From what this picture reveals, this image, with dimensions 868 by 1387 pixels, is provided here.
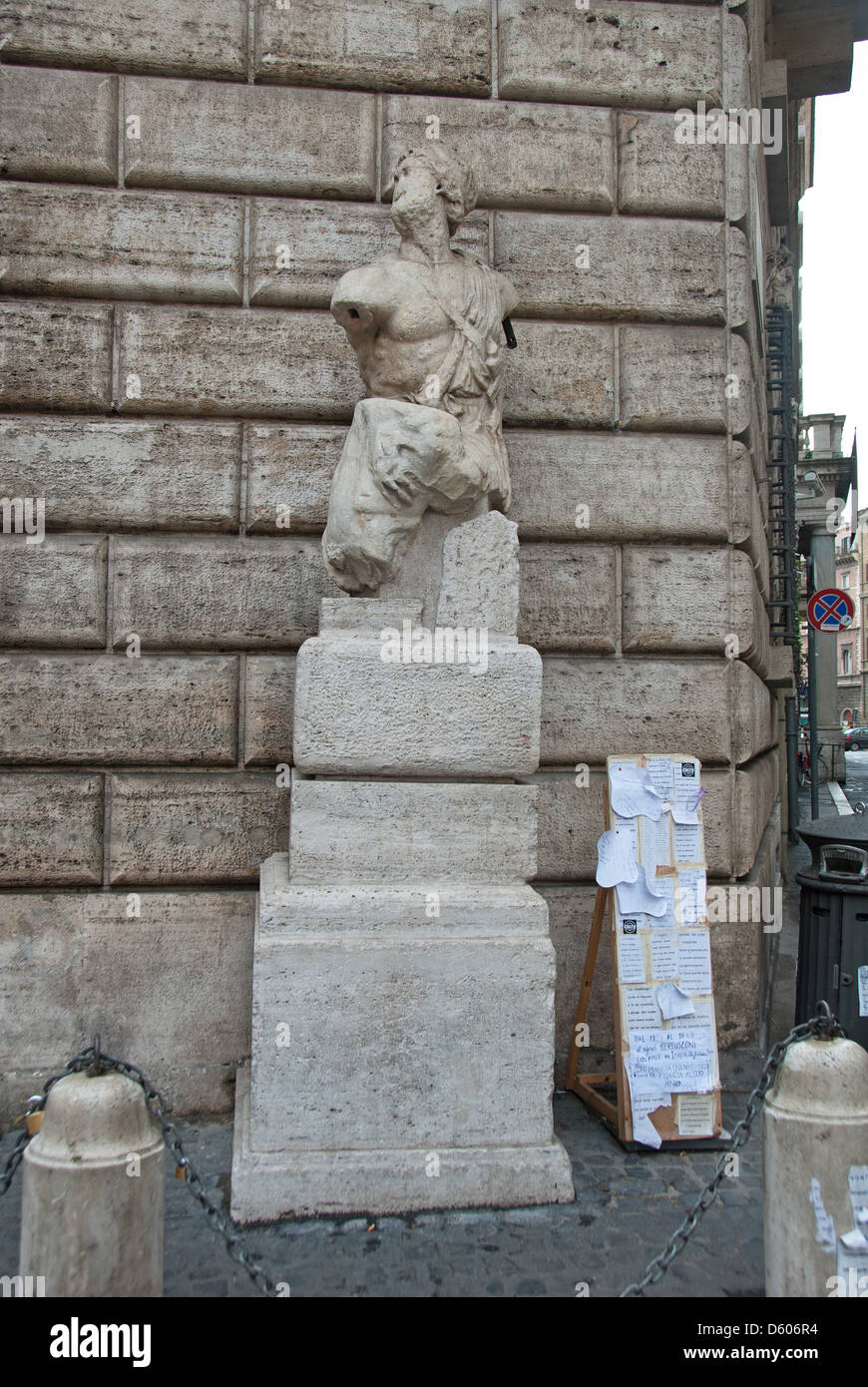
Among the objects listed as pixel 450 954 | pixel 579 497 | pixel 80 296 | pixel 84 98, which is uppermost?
pixel 84 98

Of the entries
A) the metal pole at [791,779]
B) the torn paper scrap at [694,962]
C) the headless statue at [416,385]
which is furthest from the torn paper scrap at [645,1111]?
the metal pole at [791,779]

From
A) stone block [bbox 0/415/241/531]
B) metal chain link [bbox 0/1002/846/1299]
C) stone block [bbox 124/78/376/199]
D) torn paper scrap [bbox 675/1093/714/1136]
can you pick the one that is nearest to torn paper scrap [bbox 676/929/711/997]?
torn paper scrap [bbox 675/1093/714/1136]

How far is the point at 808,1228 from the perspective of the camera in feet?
7.80

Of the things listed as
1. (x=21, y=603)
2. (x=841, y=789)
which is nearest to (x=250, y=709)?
(x=21, y=603)

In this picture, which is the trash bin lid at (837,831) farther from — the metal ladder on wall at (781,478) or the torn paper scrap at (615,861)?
the metal ladder on wall at (781,478)

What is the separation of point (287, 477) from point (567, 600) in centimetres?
149

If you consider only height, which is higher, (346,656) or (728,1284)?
(346,656)

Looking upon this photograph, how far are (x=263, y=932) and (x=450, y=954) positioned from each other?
2.16 ft

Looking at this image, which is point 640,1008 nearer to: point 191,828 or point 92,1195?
point 191,828

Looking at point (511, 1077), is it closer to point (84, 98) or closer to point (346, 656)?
point (346, 656)

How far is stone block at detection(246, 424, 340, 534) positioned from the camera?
4938 mm

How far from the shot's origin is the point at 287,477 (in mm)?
4957

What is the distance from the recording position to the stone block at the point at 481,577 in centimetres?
392

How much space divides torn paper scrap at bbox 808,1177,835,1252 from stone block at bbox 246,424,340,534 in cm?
353
